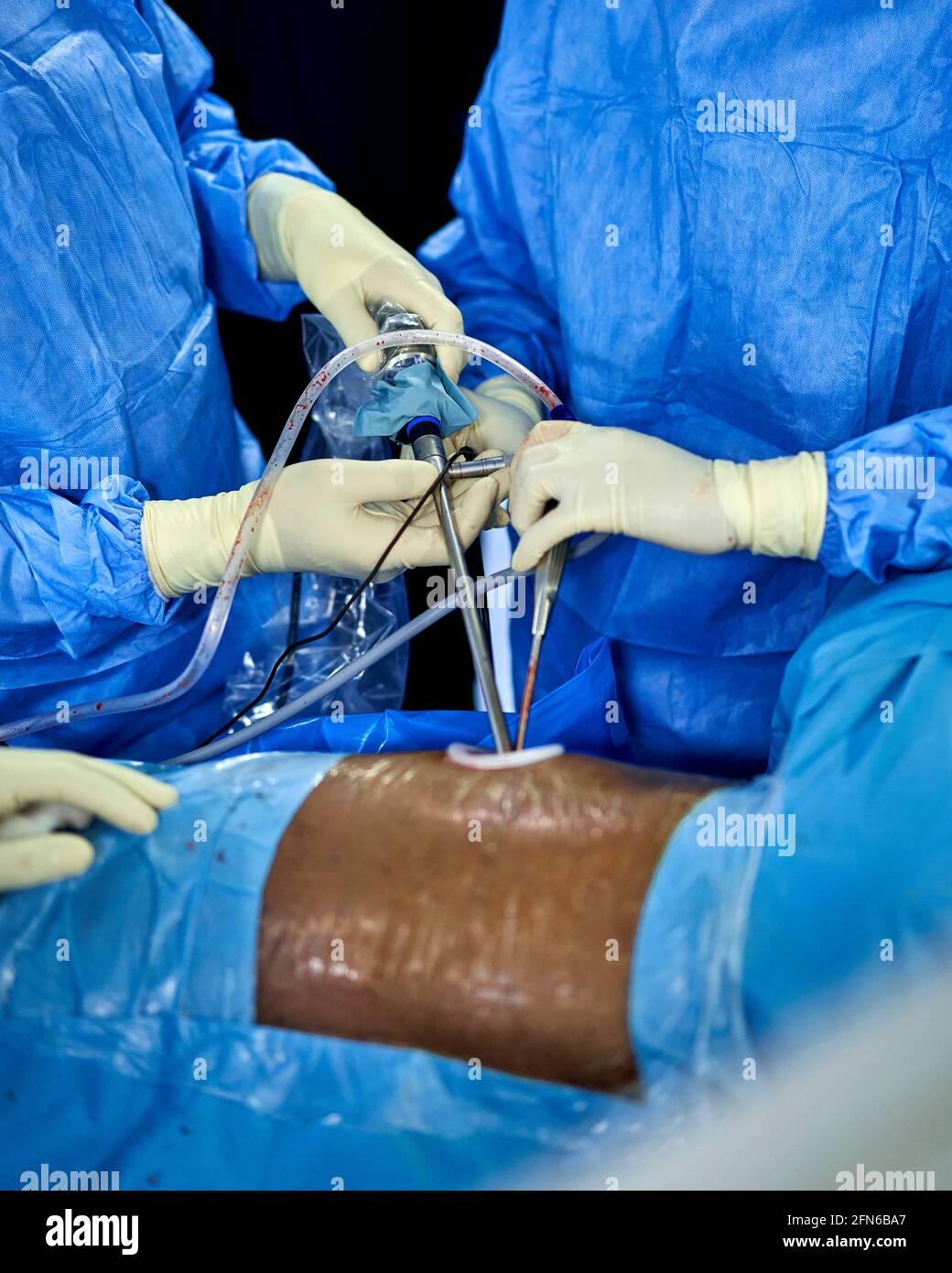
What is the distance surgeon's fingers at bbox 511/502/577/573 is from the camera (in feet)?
3.92

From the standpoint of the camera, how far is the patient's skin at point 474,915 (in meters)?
0.97

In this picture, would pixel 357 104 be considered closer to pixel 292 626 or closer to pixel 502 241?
pixel 502 241

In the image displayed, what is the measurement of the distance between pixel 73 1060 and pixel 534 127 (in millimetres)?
1225

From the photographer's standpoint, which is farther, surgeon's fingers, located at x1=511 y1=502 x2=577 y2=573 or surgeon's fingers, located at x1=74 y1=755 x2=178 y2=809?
surgeon's fingers, located at x1=511 y1=502 x2=577 y2=573

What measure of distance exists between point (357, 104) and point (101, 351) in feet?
2.75

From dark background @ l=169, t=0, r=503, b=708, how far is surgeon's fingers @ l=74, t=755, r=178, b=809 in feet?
3.26

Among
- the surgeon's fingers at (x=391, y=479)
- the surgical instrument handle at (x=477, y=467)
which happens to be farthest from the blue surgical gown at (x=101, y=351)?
the surgical instrument handle at (x=477, y=467)

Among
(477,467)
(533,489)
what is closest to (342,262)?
(477,467)

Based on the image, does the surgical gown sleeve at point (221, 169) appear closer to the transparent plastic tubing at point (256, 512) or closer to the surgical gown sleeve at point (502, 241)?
the surgical gown sleeve at point (502, 241)

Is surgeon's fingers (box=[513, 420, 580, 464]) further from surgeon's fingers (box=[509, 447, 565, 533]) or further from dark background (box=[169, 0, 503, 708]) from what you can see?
dark background (box=[169, 0, 503, 708])

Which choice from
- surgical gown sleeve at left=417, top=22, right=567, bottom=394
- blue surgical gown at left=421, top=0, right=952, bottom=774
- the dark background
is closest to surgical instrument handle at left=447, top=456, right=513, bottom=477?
blue surgical gown at left=421, top=0, right=952, bottom=774

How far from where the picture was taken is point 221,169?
Answer: 167 cm

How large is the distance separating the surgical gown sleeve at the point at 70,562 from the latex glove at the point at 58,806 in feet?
0.88
